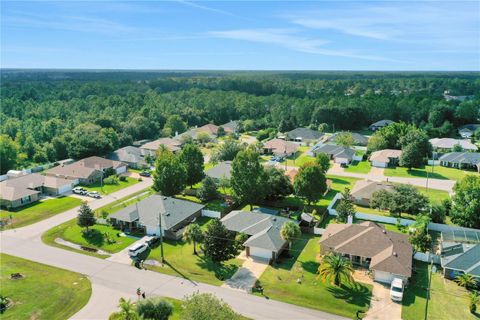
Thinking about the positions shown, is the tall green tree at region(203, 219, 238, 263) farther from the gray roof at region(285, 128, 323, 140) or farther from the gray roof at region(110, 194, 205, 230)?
the gray roof at region(285, 128, 323, 140)

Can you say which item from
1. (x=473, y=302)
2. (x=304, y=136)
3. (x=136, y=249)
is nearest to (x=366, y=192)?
(x=473, y=302)

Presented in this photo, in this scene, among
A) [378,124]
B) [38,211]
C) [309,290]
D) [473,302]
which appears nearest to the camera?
[473,302]

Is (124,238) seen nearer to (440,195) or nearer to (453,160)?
(440,195)

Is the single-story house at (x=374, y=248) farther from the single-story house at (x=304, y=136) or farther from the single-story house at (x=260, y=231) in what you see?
the single-story house at (x=304, y=136)

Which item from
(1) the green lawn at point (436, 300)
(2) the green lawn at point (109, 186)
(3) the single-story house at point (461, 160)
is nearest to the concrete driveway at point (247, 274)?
(1) the green lawn at point (436, 300)

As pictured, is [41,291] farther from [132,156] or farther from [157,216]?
[132,156]
